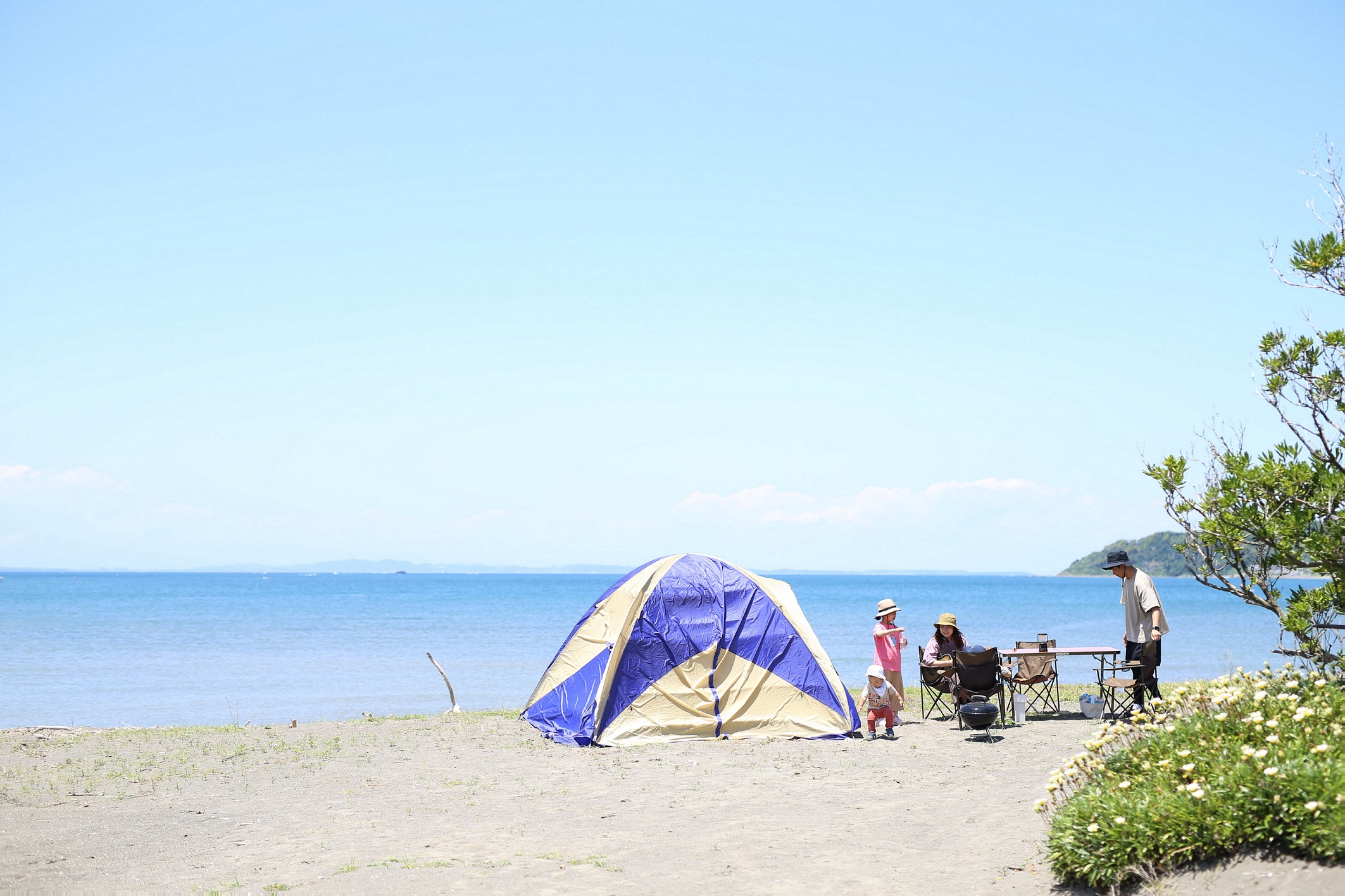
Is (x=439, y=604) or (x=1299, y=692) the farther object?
(x=439, y=604)

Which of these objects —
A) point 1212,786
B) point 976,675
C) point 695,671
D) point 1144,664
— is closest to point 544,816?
point 695,671

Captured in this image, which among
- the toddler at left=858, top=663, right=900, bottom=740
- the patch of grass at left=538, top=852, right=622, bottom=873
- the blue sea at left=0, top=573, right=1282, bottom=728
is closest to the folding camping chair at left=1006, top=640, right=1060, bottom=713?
the toddler at left=858, top=663, right=900, bottom=740

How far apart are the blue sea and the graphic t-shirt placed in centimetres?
811

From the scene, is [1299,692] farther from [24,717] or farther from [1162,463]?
[24,717]

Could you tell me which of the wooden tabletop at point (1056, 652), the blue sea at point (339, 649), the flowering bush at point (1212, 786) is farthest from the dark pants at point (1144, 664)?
the blue sea at point (339, 649)

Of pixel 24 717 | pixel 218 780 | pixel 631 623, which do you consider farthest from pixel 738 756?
pixel 24 717

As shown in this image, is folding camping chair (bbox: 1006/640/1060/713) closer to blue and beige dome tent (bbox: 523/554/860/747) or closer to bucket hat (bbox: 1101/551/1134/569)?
bucket hat (bbox: 1101/551/1134/569)

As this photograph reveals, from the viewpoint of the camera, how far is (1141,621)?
1084cm

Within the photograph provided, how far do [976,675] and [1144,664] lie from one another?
1.82 metres

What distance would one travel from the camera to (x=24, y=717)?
17484 millimetres

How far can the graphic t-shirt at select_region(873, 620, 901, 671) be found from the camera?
12141mm

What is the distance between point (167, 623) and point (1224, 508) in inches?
2021

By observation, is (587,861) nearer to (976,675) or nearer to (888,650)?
(888,650)

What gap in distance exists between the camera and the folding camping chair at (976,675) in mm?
11617
